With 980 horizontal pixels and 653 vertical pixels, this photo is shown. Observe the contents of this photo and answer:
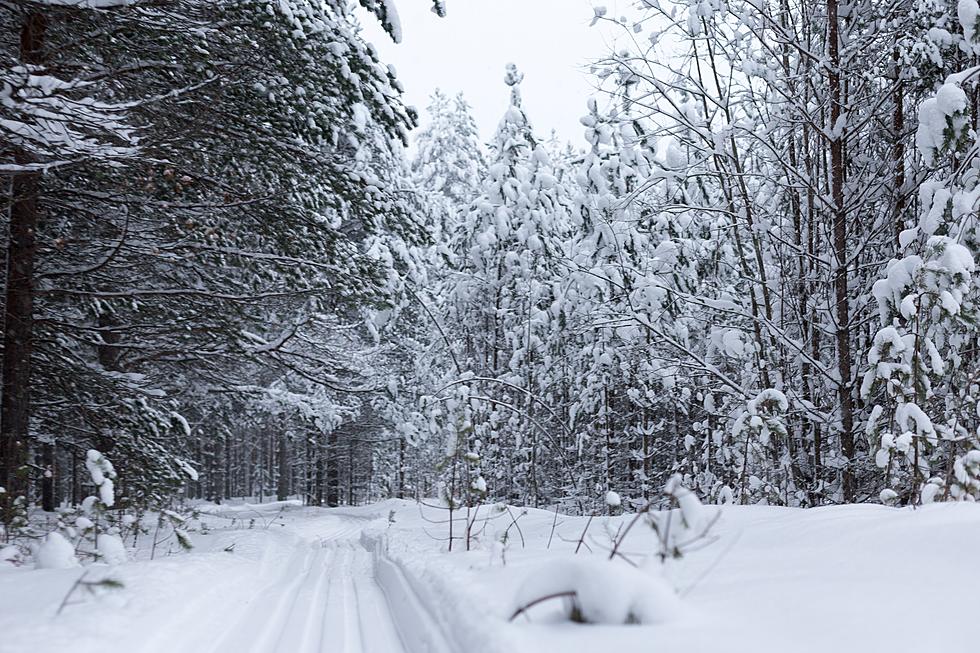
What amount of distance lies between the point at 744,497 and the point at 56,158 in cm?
794

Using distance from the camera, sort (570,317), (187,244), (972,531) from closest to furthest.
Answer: (972,531) < (187,244) < (570,317)

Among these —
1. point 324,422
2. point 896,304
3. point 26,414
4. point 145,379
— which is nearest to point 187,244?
point 145,379

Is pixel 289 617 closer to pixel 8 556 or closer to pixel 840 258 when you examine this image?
pixel 8 556

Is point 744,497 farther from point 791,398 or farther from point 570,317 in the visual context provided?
point 570,317

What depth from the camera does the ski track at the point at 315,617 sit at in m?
4.04

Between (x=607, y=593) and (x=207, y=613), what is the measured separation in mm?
3208

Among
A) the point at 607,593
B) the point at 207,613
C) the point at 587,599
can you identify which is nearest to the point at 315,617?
the point at 207,613

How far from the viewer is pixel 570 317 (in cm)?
1519

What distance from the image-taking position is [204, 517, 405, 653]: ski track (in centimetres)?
404

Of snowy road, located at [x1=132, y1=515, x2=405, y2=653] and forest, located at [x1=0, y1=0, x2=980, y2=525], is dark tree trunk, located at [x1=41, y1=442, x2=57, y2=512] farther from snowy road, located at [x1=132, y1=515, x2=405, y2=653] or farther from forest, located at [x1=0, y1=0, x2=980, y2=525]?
snowy road, located at [x1=132, y1=515, x2=405, y2=653]

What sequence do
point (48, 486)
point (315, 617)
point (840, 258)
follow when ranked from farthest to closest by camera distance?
point (48, 486) → point (840, 258) → point (315, 617)

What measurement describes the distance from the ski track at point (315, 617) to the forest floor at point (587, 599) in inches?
0.9

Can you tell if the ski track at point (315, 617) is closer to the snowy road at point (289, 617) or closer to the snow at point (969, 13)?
the snowy road at point (289, 617)

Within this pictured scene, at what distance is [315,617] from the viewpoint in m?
5.02
